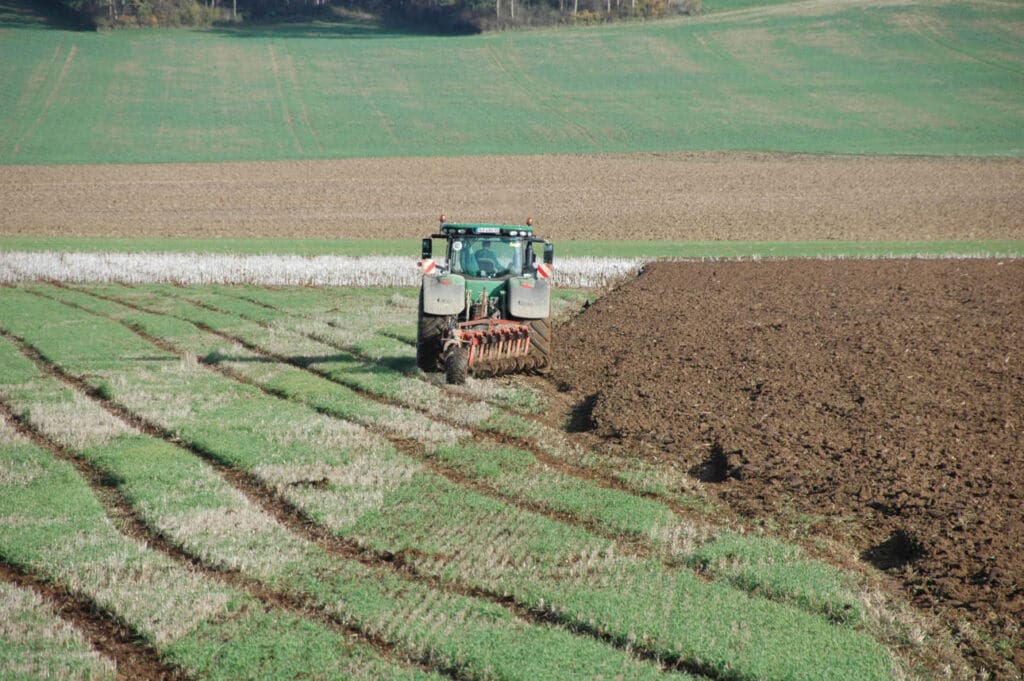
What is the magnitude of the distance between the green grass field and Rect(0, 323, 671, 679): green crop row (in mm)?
50884

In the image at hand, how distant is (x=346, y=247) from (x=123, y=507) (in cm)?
2724

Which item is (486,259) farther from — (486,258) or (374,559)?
(374,559)

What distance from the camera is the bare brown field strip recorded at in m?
42.8

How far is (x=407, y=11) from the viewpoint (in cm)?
10038

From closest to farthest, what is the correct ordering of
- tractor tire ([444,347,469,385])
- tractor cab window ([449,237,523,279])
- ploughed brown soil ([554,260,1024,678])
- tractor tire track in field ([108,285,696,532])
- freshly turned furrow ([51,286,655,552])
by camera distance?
ploughed brown soil ([554,260,1024,678]) < freshly turned furrow ([51,286,655,552]) < tractor tire track in field ([108,285,696,532]) < tractor tire ([444,347,469,385]) < tractor cab window ([449,237,523,279])

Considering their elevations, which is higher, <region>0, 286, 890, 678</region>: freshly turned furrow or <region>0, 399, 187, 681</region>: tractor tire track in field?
<region>0, 286, 890, 678</region>: freshly turned furrow

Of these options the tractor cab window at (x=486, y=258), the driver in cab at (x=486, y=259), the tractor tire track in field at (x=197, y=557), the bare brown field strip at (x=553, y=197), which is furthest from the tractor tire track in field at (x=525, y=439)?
the bare brown field strip at (x=553, y=197)

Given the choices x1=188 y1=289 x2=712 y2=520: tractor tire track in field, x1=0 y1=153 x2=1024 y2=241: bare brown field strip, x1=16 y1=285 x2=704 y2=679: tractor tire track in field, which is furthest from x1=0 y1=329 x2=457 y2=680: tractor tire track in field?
x1=0 y1=153 x2=1024 y2=241: bare brown field strip

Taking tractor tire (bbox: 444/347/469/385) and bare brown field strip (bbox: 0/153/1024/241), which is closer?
tractor tire (bbox: 444/347/469/385)

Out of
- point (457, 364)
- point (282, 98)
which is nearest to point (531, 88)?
point (282, 98)

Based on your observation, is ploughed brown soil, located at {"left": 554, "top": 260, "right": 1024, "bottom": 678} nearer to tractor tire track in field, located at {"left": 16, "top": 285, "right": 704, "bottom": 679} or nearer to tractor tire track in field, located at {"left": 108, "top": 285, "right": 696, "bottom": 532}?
tractor tire track in field, located at {"left": 108, "top": 285, "right": 696, "bottom": 532}

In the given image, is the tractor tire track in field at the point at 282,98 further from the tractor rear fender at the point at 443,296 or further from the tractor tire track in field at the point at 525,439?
the tractor rear fender at the point at 443,296

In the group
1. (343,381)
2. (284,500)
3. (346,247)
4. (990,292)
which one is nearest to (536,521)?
(284,500)

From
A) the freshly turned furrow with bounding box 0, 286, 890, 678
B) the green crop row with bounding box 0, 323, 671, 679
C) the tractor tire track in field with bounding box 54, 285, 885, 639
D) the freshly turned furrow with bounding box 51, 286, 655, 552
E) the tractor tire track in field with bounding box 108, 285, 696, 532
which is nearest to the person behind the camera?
the green crop row with bounding box 0, 323, 671, 679
